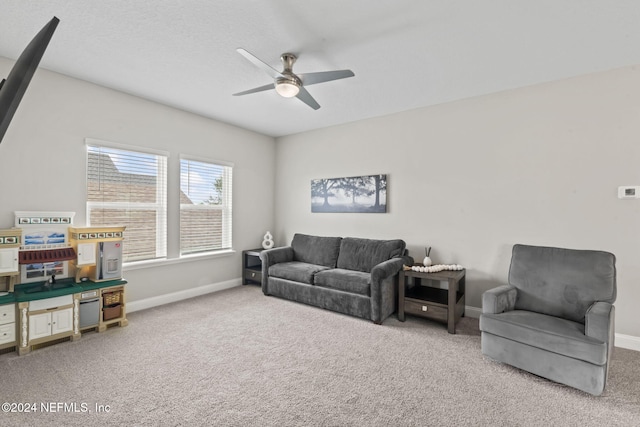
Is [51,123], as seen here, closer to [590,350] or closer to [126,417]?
[126,417]

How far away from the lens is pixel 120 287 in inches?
132

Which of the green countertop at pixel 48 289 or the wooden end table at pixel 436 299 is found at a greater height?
the green countertop at pixel 48 289

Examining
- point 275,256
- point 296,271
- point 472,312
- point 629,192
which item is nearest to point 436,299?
point 472,312

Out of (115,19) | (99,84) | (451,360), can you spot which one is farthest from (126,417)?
(99,84)

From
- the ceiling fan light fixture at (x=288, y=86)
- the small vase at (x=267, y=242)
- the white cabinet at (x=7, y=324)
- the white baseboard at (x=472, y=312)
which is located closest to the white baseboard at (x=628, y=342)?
the white baseboard at (x=472, y=312)

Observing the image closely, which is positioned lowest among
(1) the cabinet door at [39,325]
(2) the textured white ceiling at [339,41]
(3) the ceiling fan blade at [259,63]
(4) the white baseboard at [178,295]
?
(4) the white baseboard at [178,295]

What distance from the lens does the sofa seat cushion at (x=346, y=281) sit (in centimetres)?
355

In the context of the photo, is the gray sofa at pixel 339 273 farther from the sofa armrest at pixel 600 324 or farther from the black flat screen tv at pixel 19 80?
the black flat screen tv at pixel 19 80

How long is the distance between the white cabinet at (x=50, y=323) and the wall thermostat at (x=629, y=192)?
541 cm

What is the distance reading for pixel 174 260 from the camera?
414cm

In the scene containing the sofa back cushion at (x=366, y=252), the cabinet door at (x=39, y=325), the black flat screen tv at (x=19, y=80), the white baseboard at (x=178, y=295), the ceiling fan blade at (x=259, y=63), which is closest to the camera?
the black flat screen tv at (x=19, y=80)

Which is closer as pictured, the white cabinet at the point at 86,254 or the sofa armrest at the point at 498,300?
the sofa armrest at the point at 498,300

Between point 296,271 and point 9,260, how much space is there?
2.87 meters

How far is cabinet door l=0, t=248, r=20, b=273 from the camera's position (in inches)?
105
